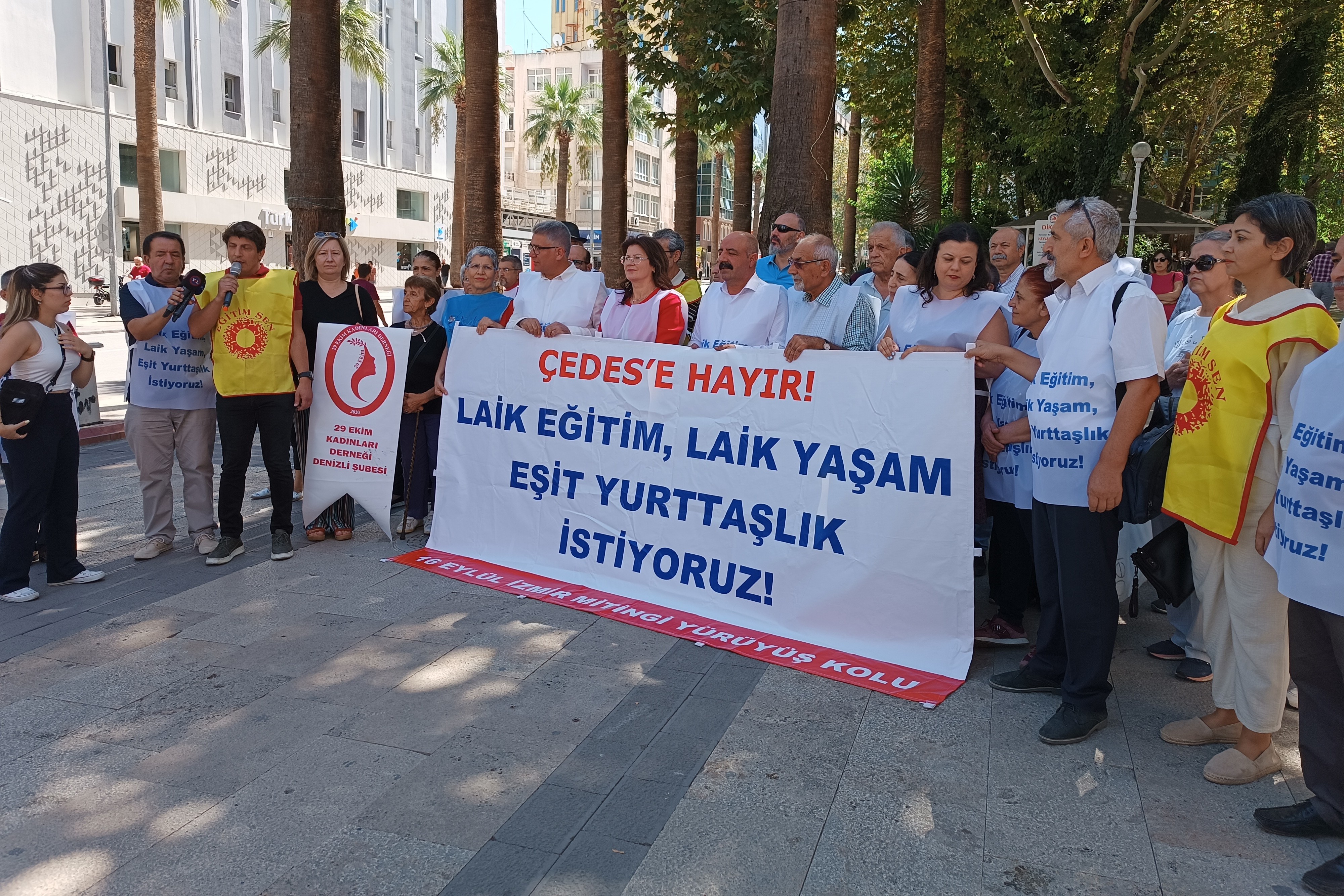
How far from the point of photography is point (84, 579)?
5.42m

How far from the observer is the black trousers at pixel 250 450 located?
590 cm

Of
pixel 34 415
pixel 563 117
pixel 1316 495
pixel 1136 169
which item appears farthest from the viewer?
pixel 563 117

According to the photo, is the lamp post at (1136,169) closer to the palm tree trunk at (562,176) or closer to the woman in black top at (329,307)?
the woman in black top at (329,307)

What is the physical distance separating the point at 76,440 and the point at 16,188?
31.3m

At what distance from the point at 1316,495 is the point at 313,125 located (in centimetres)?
813

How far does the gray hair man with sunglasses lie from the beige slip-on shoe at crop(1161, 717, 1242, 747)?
10.4ft

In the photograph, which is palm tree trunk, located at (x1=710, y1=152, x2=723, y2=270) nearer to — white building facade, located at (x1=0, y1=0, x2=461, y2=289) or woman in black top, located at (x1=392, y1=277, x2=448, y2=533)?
woman in black top, located at (x1=392, y1=277, x2=448, y2=533)

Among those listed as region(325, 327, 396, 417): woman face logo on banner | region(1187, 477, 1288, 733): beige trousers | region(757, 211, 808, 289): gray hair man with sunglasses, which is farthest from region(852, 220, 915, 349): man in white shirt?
region(325, 327, 396, 417): woman face logo on banner

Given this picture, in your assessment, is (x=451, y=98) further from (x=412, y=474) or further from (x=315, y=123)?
(x=412, y=474)

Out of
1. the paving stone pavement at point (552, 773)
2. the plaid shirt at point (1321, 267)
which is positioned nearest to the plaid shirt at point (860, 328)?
the paving stone pavement at point (552, 773)

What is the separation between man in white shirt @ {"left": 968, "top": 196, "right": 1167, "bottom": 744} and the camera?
3.51m

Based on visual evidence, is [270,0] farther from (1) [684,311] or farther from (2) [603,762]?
(2) [603,762]

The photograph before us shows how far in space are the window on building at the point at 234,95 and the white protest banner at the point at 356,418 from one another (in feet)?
123

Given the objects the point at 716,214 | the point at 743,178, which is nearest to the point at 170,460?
the point at 743,178
